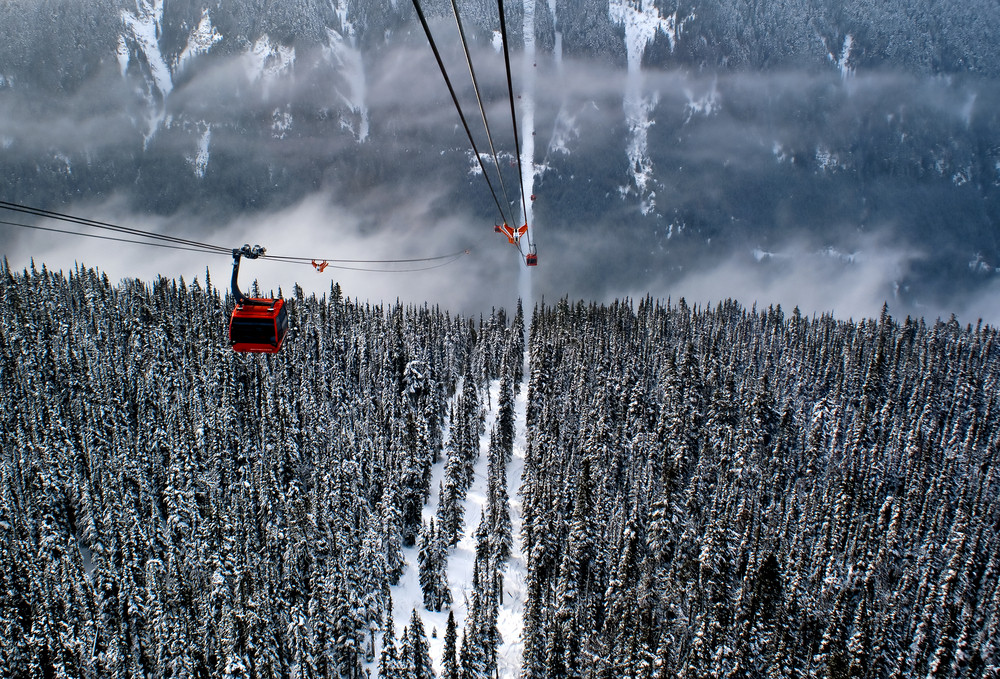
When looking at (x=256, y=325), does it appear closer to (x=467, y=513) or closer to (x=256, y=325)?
(x=256, y=325)

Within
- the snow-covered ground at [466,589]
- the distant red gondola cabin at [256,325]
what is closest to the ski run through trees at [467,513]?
the snow-covered ground at [466,589]

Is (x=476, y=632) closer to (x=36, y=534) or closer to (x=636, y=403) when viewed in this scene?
(x=636, y=403)

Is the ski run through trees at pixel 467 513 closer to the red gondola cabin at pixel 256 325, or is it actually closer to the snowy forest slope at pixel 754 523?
the snowy forest slope at pixel 754 523

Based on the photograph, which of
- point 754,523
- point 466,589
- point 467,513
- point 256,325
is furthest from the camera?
point 467,513

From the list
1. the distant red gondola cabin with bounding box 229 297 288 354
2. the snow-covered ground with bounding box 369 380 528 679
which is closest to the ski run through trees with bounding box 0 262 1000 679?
the snow-covered ground with bounding box 369 380 528 679

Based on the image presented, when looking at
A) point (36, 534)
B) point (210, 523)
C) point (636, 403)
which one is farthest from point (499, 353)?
point (36, 534)

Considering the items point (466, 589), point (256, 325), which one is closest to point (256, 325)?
point (256, 325)
